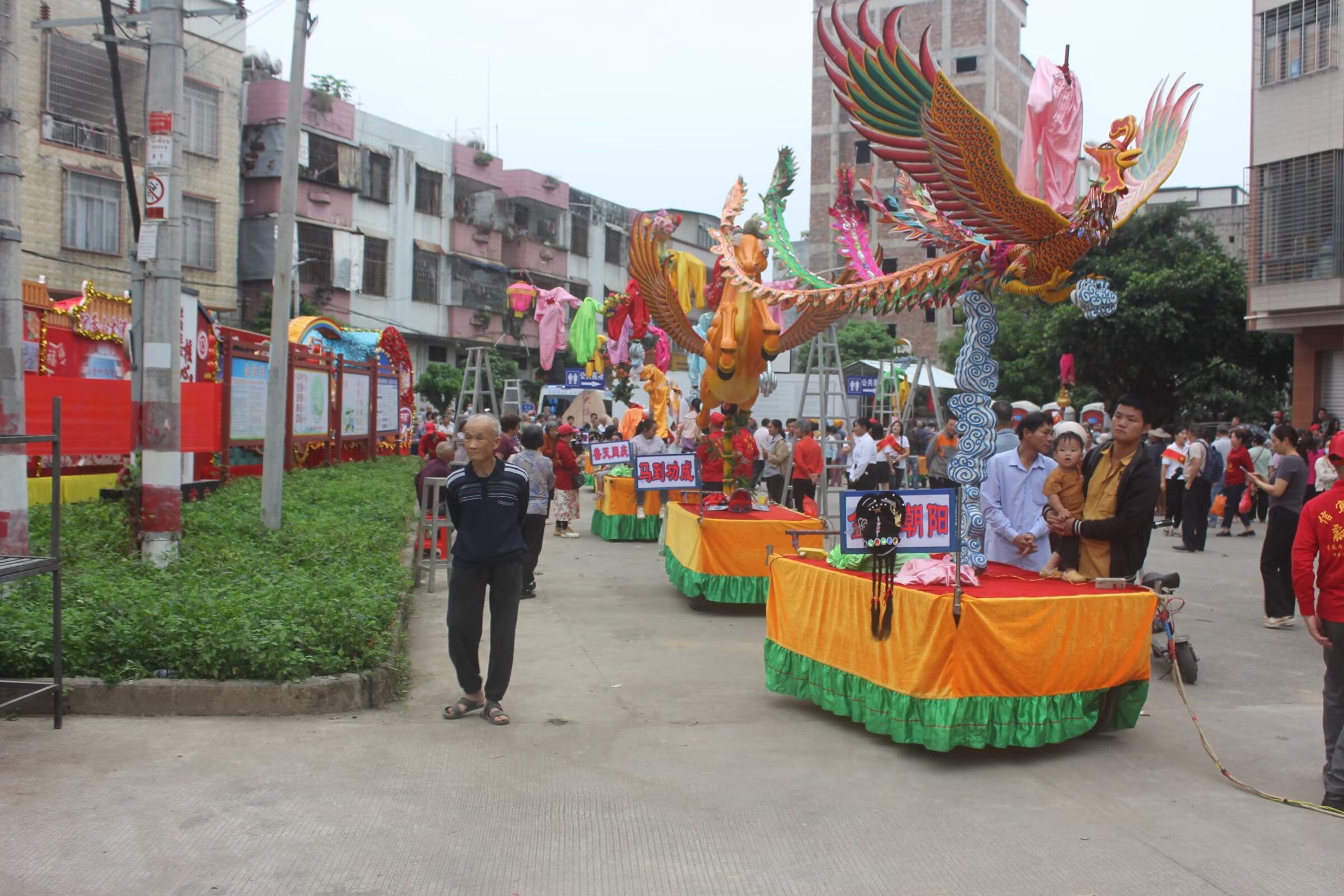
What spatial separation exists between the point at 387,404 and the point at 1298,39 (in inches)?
718

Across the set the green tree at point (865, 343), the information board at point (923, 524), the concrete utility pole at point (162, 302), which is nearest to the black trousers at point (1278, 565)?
the information board at point (923, 524)

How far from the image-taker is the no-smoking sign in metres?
7.71

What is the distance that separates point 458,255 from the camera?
35.6 metres

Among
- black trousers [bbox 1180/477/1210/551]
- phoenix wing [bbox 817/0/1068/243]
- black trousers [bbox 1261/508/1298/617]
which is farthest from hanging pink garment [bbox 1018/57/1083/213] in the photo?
black trousers [bbox 1180/477/1210/551]

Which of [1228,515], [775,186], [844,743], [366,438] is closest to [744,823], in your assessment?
[844,743]

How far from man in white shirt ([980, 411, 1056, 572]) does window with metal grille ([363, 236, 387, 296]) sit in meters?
28.3

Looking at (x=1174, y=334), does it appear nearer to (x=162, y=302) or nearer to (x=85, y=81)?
(x=162, y=302)

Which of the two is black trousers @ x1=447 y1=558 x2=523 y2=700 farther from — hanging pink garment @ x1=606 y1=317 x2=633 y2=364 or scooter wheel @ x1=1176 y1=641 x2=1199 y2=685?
hanging pink garment @ x1=606 y1=317 x2=633 y2=364

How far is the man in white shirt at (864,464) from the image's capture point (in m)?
15.7

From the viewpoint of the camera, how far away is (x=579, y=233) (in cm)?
4178

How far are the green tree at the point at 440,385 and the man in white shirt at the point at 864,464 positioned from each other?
18097 millimetres

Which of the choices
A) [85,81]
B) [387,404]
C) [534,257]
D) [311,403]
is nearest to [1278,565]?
[311,403]

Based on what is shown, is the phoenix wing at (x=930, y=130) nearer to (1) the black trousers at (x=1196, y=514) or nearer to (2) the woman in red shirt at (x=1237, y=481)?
(2) the woman in red shirt at (x=1237, y=481)

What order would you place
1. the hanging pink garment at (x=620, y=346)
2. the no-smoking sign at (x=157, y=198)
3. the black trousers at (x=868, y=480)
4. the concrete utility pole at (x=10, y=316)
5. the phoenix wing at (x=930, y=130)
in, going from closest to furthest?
the phoenix wing at (x=930, y=130) → the concrete utility pole at (x=10, y=316) → the no-smoking sign at (x=157, y=198) → the black trousers at (x=868, y=480) → the hanging pink garment at (x=620, y=346)
